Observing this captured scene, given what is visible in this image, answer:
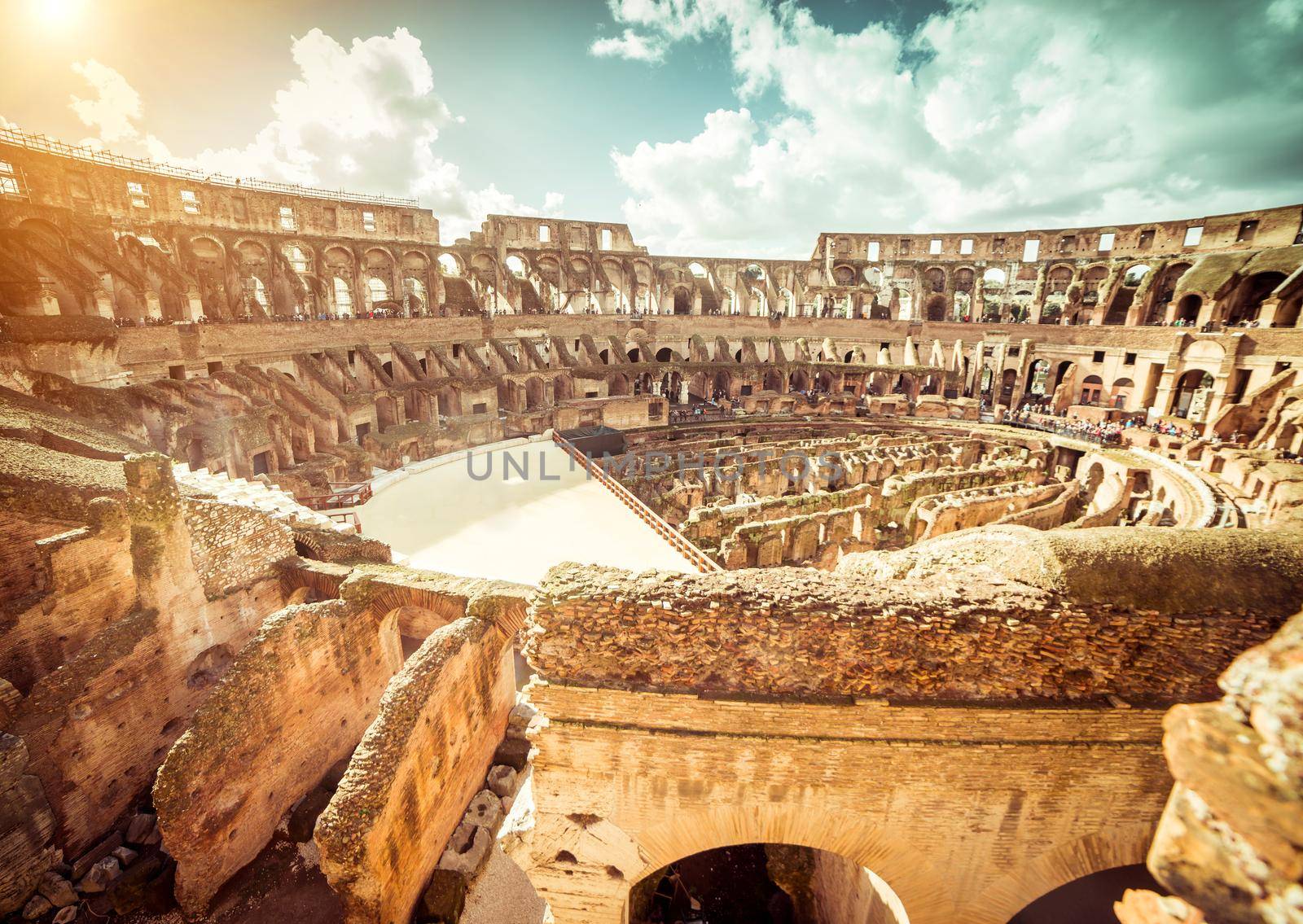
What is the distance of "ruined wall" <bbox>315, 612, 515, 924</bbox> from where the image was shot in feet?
18.1

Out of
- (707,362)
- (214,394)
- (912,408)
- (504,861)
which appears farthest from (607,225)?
(504,861)

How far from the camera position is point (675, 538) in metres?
13.2

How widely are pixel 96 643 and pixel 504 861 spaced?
6.48m

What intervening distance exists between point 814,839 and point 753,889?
10.6 feet

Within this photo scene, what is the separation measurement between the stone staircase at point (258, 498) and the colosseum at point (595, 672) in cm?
12

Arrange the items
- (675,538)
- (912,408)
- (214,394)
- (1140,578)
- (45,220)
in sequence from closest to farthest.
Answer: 1. (1140,578)
2. (675,538)
3. (214,394)
4. (45,220)
5. (912,408)

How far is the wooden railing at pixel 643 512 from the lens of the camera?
1220 cm

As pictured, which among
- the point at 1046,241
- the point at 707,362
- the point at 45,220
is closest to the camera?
the point at 45,220

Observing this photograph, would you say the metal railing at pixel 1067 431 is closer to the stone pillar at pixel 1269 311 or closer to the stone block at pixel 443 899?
the stone pillar at pixel 1269 311

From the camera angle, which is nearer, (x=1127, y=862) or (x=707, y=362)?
(x=1127, y=862)

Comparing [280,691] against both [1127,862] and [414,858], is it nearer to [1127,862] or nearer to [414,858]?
[414,858]

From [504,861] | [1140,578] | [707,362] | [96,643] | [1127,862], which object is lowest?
[504,861]

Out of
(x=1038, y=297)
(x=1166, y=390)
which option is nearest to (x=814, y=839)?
(x=1166, y=390)

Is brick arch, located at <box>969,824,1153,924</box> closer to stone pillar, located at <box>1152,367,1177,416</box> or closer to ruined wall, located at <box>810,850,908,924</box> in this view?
ruined wall, located at <box>810,850,908,924</box>
